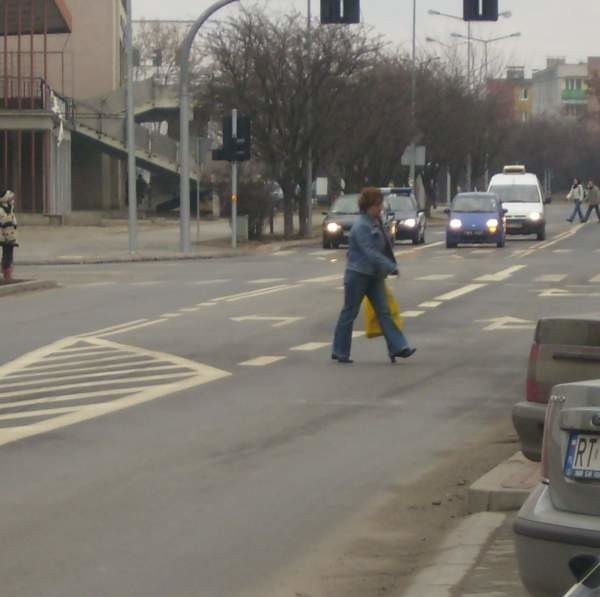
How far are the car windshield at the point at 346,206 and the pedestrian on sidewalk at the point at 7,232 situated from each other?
Result: 16194 mm

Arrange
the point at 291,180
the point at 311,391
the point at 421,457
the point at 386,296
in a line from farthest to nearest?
1. the point at 291,180
2. the point at 386,296
3. the point at 311,391
4. the point at 421,457

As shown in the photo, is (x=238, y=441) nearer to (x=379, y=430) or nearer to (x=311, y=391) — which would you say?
(x=379, y=430)

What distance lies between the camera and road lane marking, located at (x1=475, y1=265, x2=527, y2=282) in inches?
1141

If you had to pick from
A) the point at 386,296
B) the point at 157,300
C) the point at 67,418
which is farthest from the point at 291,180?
the point at 67,418

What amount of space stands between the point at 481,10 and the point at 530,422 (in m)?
23.1

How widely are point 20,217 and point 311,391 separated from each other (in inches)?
1745

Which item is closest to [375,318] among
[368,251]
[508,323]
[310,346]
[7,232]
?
[368,251]

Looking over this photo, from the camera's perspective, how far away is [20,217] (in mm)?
56781

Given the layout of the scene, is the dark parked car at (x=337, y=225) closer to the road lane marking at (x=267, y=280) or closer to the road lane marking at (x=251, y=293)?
the road lane marking at (x=267, y=280)

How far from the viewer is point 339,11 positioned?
3034 centimetres

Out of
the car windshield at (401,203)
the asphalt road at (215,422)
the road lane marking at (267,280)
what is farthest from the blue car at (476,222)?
the asphalt road at (215,422)

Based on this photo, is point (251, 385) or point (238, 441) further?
point (251, 385)

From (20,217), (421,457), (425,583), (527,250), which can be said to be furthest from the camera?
(20,217)

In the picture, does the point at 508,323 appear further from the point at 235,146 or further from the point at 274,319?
the point at 235,146
